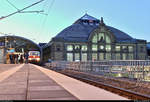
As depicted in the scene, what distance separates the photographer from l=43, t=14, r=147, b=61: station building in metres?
77.3

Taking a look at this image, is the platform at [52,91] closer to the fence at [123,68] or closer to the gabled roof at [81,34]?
the fence at [123,68]

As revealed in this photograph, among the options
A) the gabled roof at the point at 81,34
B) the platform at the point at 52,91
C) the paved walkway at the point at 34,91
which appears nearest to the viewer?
the platform at the point at 52,91

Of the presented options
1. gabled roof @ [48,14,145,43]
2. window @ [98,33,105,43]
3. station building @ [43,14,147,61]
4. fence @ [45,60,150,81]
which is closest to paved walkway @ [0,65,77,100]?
fence @ [45,60,150,81]

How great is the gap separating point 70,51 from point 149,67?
66.3 m

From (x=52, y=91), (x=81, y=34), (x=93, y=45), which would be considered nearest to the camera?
(x=52, y=91)

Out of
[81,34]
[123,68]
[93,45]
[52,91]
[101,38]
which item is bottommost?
[52,91]

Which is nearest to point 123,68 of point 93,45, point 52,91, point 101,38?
point 52,91

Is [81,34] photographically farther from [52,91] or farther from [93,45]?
[52,91]

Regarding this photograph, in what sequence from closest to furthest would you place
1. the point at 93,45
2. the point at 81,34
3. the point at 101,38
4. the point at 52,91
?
the point at 52,91
the point at 93,45
the point at 101,38
the point at 81,34

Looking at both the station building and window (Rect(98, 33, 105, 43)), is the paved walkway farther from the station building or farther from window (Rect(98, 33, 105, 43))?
window (Rect(98, 33, 105, 43))

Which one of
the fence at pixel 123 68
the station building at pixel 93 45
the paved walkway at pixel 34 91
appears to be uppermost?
the station building at pixel 93 45

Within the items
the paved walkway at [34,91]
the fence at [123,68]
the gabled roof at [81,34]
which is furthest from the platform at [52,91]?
the gabled roof at [81,34]

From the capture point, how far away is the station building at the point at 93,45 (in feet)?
254

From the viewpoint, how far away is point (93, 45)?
82.0 metres
